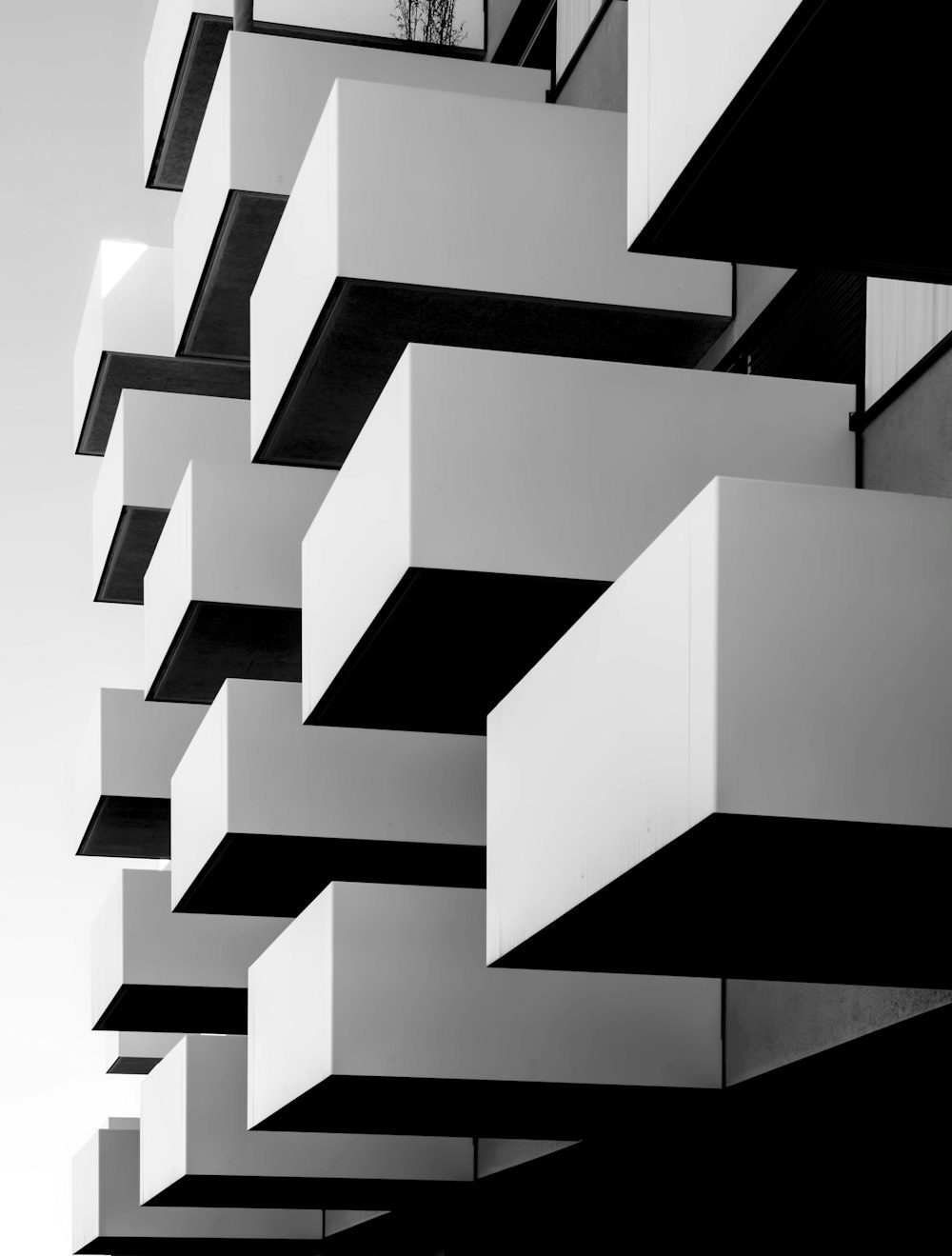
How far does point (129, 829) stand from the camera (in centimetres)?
1641

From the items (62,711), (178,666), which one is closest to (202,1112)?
(178,666)

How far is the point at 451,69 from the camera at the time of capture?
9.94 meters

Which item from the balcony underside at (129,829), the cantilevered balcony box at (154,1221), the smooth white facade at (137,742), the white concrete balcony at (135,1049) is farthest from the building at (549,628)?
the white concrete balcony at (135,1049)

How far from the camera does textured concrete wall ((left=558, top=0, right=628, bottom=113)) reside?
29.4 ft

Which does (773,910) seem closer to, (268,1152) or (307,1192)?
(268,1152)

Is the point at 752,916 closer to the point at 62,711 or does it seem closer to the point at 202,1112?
the point at 202,1112

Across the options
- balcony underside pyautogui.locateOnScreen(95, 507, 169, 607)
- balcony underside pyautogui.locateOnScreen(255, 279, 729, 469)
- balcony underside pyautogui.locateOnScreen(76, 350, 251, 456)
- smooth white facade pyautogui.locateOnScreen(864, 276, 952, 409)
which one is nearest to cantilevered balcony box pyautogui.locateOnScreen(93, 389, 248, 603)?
balcony underside pyautogui.locateOnScreen(95, 507, 169, 607)

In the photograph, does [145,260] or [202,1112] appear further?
[145,260]

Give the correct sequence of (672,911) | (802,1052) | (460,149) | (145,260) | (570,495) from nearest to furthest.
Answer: (672,911) → (570,495) → (802,1052) → (460,149) → (145,260)

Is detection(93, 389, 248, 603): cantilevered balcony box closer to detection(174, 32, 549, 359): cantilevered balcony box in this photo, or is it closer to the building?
the building

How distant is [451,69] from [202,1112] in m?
5.64

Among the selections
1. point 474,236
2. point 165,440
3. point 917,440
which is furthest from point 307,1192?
point 917,440

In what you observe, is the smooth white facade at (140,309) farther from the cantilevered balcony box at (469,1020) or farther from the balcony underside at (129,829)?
the cantilevered balcony box at (469,1020)

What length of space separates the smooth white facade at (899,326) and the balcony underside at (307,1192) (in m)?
6.00
